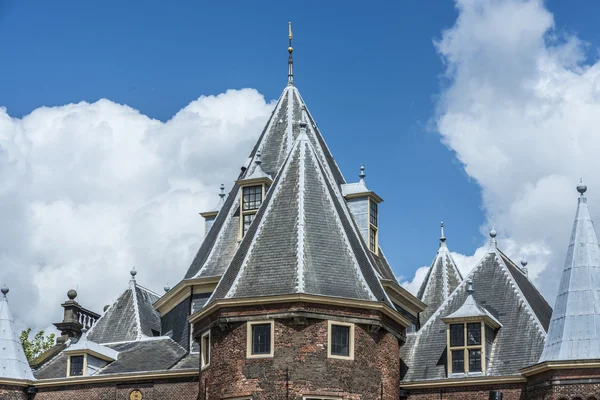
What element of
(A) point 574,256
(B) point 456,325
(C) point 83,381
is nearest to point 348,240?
(B) point 456,325

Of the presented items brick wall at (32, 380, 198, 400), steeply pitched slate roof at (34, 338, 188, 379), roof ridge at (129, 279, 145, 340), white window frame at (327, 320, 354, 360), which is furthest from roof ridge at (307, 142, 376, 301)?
roof ridge at (129, 279, 145, 340)

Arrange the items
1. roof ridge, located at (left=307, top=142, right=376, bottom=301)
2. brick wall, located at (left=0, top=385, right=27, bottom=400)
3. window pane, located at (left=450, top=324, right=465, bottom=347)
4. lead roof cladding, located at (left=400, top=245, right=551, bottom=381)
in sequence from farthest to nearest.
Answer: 1. brick wall, located at (left=0, top=385, right=27, bottom=400)
2. window pane, located at (left=450, top=324, right=465, bottom=347)
3. lead roof cladding, located at (left=400, top=245, right=551, bottom=381)
4. roof ridge, located at (left=307, top=142, right=376, bottom=301)

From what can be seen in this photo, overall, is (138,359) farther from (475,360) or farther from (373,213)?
(475,360)

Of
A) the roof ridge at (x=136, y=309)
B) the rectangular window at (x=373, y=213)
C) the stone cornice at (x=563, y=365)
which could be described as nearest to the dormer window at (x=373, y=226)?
the rectangular window at (x=373, y=213)

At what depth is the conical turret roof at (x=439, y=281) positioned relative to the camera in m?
46.8

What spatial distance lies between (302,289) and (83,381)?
11.3m

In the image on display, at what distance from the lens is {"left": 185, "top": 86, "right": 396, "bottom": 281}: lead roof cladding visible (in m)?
43.5

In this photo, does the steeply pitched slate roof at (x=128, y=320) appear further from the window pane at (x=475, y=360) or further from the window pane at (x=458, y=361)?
the window pane at (x=475, y=360)

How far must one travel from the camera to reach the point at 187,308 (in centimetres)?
4366

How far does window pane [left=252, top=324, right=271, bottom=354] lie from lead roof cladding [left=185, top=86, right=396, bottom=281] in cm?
576

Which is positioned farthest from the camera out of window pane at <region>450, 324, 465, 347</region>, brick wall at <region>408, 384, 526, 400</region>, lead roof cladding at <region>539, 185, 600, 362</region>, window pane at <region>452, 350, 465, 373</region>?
window pane at <region>450, 324, 465, 347</region>

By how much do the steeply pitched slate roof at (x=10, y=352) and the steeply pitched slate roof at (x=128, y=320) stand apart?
11.0ft

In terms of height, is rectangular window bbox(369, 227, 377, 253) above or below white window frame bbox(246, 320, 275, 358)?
above

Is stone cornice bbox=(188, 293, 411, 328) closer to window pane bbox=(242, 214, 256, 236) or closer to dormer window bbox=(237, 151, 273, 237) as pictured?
window pane bbox=(242, 214, 256, 236)
